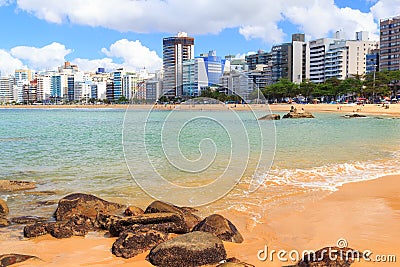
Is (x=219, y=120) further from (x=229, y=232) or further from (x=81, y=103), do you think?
(x=81, y=103)

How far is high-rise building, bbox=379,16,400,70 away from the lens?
107625 mm

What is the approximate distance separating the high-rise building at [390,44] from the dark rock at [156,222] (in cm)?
11263

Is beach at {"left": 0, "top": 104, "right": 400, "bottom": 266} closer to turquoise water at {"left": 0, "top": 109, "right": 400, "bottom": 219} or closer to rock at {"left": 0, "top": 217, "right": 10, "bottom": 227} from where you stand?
turquoise water at {"left": 0, "top": 109, "right": 400, "bottom": 219}

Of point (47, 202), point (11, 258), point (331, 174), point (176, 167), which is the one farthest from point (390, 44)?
point (11, 258)

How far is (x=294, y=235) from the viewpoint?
7.10 m

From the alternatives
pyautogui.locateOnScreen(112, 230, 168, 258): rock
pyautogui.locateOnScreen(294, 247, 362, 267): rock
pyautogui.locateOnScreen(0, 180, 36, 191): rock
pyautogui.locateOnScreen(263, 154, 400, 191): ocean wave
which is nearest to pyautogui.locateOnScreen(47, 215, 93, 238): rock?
pyautogui.locateOnScreen(112, 230, 168, 258): rock

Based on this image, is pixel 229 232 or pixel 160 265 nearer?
pixel 160 265

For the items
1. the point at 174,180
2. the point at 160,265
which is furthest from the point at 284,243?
the point at 174,180

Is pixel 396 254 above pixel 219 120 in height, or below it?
below

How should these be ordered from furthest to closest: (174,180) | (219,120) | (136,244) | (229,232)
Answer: (174,180) → (219,120) → (229,232) → (136,244)

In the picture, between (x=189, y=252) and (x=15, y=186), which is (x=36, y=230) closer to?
(x=189, y=252)

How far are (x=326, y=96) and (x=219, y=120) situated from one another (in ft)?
352

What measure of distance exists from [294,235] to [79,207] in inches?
161

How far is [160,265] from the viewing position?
5574 mm
